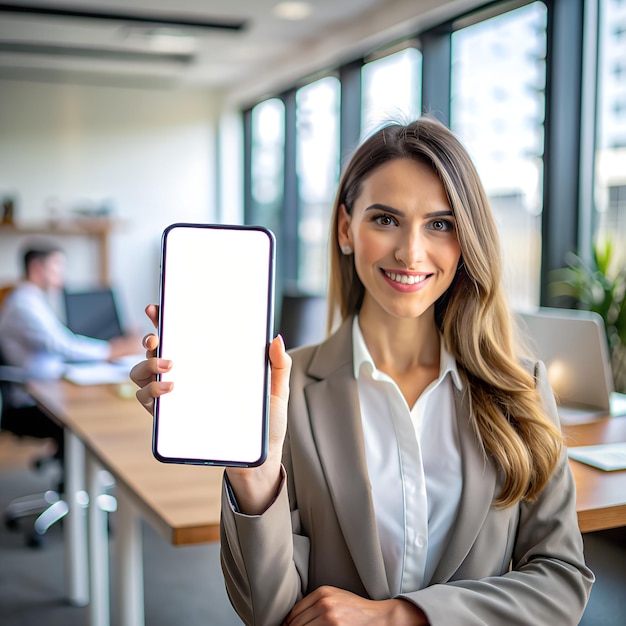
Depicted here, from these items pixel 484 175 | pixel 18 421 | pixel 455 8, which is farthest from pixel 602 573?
pixel 455 8

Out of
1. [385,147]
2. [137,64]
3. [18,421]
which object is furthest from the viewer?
[137,64]

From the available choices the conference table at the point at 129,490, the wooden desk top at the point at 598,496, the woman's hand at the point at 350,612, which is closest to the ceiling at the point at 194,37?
the conference table at the point at 129,490

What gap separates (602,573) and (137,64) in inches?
247

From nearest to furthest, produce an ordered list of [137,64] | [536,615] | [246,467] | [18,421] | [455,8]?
1. [246,467]
2. [536,615]
3. [18,421]
4. [455,8]
5. [137,64]

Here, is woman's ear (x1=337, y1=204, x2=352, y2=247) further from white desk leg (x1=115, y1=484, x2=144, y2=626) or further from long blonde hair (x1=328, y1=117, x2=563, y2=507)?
white desk leg (x1=115, y1=484, x2=144, y2=626)

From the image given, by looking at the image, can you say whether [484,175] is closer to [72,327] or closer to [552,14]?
[552,14]

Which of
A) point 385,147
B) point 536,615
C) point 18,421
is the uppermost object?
point 385,147

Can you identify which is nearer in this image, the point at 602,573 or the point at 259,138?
the point at 602,573

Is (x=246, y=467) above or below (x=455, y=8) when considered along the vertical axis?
below

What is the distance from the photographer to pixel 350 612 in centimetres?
103

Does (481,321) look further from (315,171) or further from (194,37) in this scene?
(315,171)

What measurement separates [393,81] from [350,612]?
4.94 m

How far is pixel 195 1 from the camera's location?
5.06m

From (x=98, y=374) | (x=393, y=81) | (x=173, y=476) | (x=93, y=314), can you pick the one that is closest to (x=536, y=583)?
(x=173, y=476)
